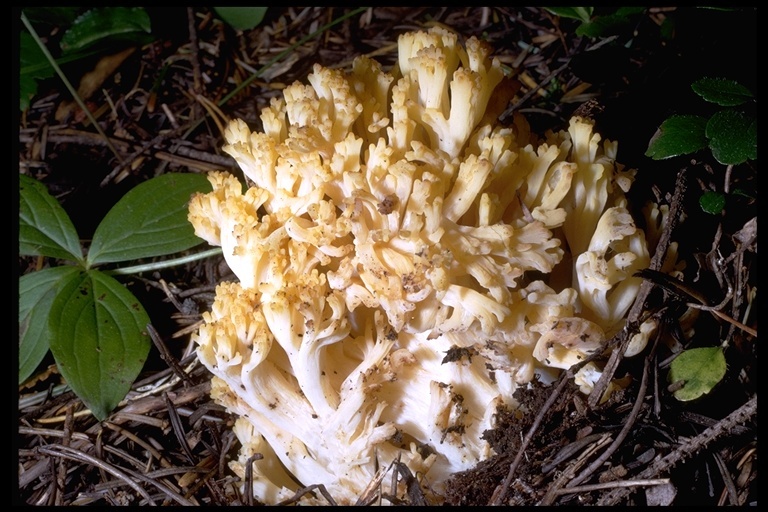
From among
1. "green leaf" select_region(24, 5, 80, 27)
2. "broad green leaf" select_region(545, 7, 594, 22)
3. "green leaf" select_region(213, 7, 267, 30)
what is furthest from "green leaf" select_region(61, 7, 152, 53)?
"broad green leaf" select_region(545, 7, 594, 22)

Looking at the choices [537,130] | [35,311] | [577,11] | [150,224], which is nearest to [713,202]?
[577,11]

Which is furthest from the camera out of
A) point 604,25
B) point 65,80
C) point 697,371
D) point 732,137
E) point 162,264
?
point 65,80

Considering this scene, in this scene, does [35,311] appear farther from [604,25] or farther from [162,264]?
[604,25]

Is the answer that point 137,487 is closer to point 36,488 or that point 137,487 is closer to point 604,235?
point 36,488

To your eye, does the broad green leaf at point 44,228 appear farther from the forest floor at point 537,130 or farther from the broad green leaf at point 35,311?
the forest floor at point 537,130

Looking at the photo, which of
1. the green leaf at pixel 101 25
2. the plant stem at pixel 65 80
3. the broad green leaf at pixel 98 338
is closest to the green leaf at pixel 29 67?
the plant stem at pixel 65 80

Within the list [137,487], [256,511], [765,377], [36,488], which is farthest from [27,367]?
[765,377]
